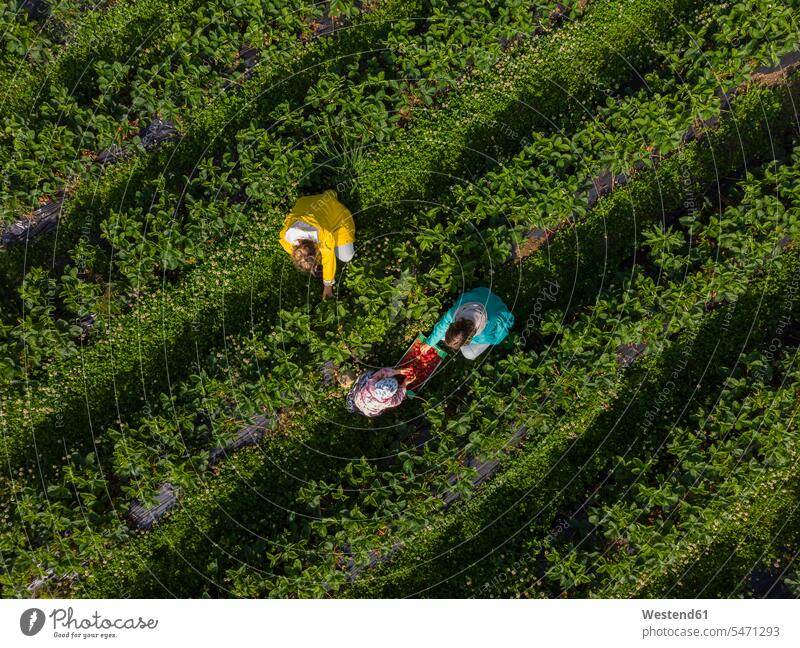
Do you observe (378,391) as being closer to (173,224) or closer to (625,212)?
(173,224)

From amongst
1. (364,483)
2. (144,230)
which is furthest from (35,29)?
(364,483)

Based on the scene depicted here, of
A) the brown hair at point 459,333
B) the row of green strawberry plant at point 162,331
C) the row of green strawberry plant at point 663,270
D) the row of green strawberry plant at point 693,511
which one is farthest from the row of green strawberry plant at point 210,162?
the row of green strawberry plant at point 693,511

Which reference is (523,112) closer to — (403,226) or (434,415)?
(403,226)

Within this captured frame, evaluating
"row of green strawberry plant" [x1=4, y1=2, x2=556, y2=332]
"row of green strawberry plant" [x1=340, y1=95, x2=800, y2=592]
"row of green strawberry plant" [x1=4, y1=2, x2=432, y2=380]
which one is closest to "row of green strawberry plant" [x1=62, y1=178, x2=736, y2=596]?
"row of green strawberry plant" [x1=340, y1=95, x2=800, y2=592]

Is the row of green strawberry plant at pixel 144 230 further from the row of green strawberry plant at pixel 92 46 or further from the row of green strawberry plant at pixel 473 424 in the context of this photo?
the row of green strawberry plant at pixel 473 424

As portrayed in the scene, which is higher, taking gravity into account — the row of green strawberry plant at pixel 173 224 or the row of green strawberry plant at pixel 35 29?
the row of green strawberry plant at pixel 35 29
